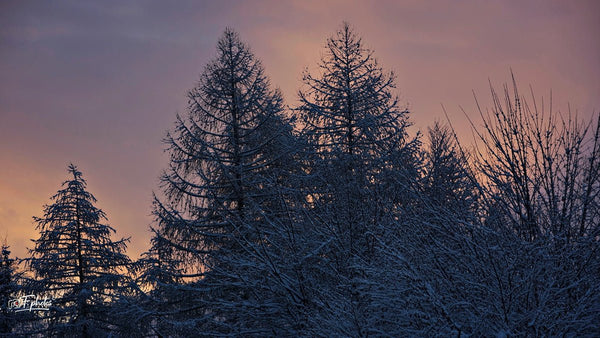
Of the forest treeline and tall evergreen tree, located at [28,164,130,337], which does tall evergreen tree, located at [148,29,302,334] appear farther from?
tall evergreen tree, located at [28,164,130,337]

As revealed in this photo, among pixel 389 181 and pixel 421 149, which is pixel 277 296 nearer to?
pixel 389 181

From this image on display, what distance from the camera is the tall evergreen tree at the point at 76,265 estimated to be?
1767cm

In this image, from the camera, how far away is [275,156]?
1505cm

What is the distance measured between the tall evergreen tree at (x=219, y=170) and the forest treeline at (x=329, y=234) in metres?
0.06

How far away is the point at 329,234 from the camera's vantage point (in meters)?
9.20

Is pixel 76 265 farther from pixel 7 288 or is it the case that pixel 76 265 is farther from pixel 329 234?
pixel 329 234

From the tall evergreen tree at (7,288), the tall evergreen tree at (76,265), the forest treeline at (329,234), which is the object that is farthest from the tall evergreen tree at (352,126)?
the tall evergreen tree at (7,288)

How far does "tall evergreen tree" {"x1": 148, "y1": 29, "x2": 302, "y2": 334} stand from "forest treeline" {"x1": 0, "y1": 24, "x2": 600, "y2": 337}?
0.06 meters

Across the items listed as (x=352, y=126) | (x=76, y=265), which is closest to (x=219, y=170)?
(x=352, y=126)

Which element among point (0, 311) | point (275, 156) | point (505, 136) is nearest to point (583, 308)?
point (505, 136)

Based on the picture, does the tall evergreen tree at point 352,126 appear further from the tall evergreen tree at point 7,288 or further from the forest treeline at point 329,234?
the tall evergreen tree at point 7,288

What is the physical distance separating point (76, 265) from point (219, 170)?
8.51 metres

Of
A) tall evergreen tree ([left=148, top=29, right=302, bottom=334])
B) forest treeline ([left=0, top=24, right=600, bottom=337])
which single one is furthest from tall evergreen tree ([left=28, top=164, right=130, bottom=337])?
tall evergreen tree ([left=148, top=29, right=302, bottom=334])

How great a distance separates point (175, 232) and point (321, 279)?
6204 mm
